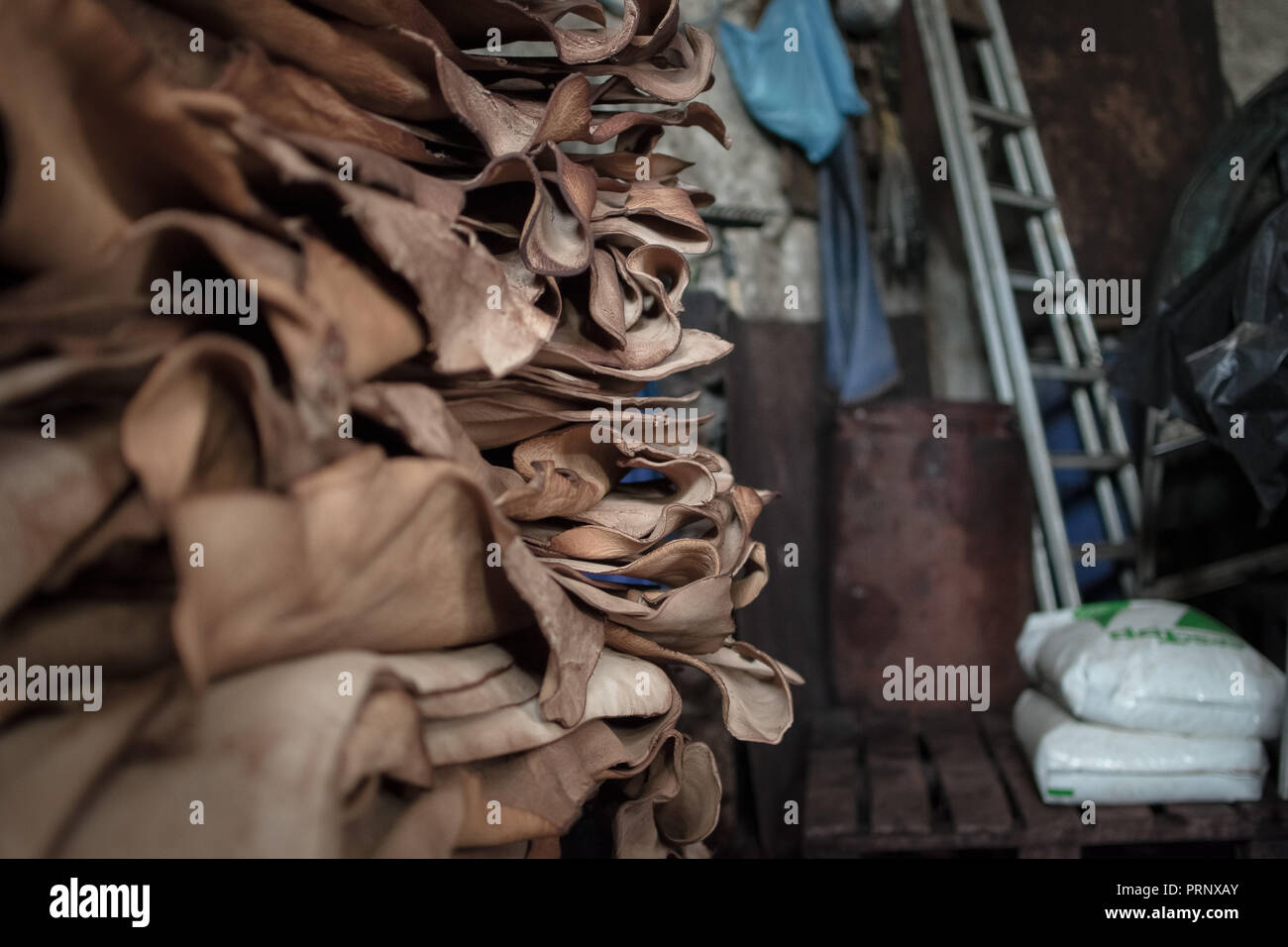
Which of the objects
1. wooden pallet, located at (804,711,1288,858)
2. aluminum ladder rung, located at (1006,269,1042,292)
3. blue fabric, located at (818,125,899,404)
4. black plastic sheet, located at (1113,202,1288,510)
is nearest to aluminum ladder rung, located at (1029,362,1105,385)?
aluminum ladder rung, located at (1006,269,1042,292)

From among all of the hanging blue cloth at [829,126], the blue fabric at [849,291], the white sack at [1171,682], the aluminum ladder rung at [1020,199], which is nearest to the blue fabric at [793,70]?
the hanging blue cloth at [829,126]

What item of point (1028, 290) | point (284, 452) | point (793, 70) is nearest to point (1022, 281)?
point (1028, 290)

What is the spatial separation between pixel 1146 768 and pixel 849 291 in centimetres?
152

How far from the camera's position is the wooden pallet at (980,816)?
5.48ft

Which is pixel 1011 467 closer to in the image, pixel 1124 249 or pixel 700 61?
pixel 1124 249

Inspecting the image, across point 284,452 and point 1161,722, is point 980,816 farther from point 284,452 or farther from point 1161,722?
point 284,452

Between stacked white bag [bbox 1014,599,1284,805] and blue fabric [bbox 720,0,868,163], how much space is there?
5.33ft

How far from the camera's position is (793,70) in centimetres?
259

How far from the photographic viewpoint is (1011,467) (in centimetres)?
239

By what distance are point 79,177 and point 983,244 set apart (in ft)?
8.62

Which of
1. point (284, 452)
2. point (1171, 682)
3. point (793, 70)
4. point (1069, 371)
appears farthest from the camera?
point (1069, 371)

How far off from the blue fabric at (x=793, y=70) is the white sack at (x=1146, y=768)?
1760 mm

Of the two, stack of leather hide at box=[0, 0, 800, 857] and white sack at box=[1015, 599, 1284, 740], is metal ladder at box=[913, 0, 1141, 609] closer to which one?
white sack at box=[1015, 599, 1284, 740]

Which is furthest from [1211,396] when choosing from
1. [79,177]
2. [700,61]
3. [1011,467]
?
[79,177]
